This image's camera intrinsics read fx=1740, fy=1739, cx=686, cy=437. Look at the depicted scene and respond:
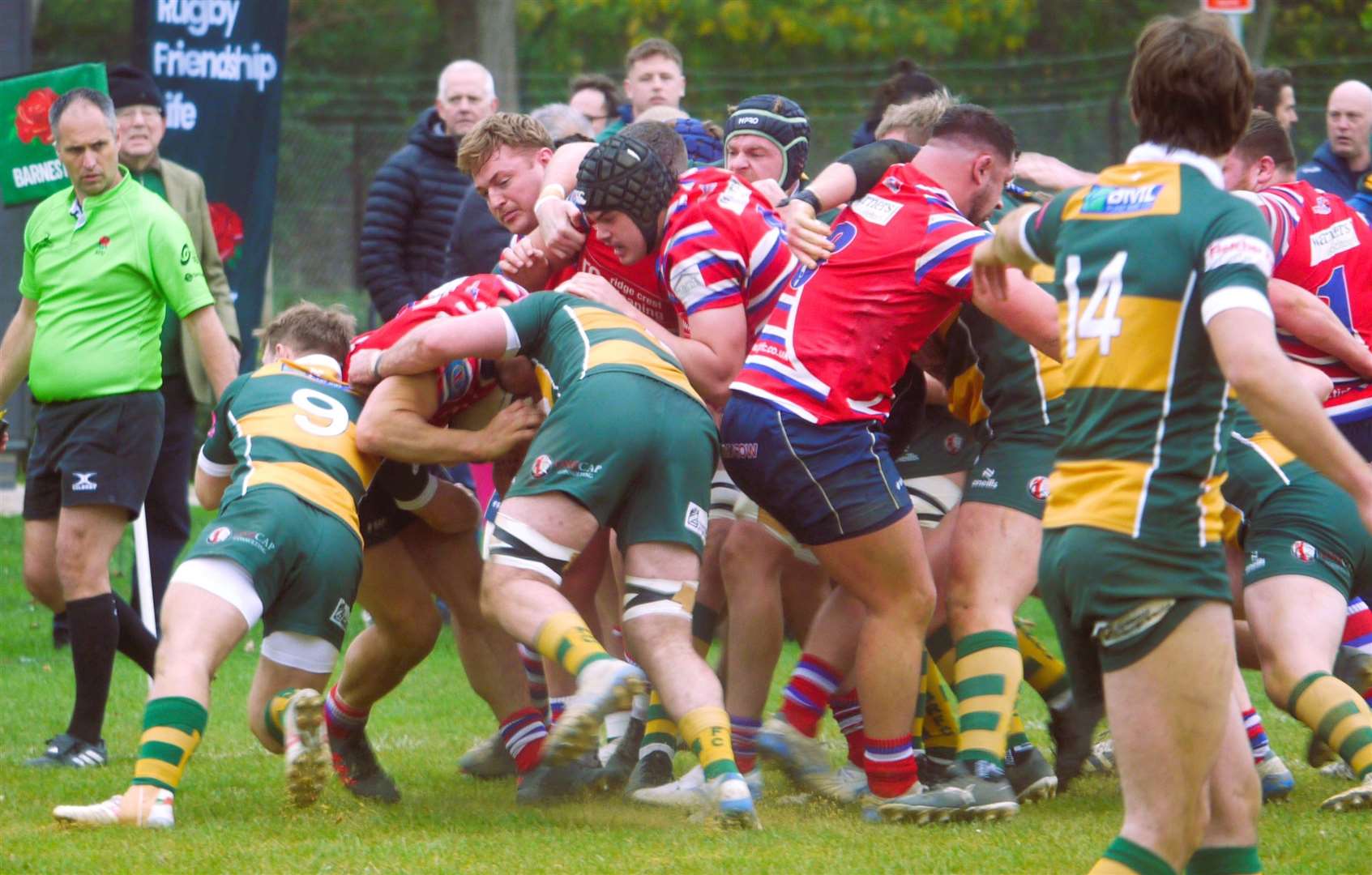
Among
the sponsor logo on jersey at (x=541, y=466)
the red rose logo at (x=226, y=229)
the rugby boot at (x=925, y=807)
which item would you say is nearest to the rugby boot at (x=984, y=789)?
the rugby boot at (x=925, y=807)

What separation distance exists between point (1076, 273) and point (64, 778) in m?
4.00

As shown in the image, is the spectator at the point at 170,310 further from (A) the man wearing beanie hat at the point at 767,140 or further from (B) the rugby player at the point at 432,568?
(A) the man wearing beanie hat at the point at 767,140

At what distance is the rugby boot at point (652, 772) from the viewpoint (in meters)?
5.61

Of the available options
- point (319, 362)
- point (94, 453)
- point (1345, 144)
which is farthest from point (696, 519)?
point (1345, 144)

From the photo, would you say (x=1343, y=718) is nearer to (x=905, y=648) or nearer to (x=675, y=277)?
(x=905, y=648)

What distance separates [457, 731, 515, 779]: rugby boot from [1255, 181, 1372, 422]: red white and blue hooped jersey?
2995 mm

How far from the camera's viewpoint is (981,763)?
521 cm

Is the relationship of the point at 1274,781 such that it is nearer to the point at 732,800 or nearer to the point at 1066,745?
the point at 1066,745

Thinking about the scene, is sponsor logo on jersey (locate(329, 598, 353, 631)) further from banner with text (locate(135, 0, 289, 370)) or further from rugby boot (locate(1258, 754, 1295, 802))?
banner with text (locate(135, 0, 289, 370))

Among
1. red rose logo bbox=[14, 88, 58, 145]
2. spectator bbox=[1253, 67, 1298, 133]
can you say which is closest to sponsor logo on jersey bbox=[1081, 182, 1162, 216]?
spectator bbox=[1253, 67, 1298, 133]

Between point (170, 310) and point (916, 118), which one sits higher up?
point (916, 118)

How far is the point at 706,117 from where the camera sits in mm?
21797

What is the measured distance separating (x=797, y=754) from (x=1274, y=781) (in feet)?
4.91

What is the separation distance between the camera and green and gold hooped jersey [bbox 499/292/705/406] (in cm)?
498
